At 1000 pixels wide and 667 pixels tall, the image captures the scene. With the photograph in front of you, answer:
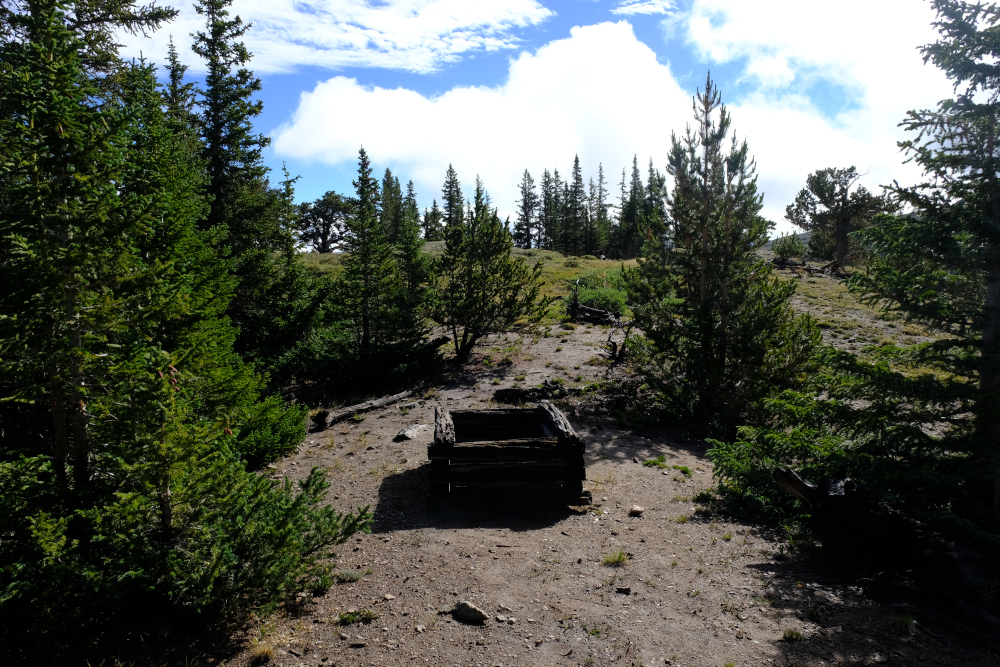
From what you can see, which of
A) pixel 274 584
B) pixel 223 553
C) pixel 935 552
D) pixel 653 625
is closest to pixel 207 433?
pixel 223 553

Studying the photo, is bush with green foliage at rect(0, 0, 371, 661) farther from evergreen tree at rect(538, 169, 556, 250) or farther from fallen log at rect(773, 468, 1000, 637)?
evergreen tree at rect(538, 169, 556, 250)

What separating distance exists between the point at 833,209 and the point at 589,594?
147 ft

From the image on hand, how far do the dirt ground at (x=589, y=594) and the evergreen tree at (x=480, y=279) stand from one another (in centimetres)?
1154

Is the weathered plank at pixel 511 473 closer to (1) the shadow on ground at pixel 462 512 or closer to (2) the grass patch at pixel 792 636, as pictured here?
(1) the shadow on ground at pixel 462 512

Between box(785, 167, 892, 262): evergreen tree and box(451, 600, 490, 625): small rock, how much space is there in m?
41.8

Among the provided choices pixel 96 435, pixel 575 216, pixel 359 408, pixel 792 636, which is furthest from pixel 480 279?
pixel 575 216

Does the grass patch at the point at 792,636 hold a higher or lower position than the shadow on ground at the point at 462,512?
higher

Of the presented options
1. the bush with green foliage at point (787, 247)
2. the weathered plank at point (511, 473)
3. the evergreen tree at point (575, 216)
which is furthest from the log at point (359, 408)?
the evergreen tree at point (575, 216)

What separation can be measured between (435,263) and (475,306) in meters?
2.58

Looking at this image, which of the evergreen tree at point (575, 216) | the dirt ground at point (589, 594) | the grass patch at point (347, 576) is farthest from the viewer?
the evergreen tree at point (575, 216)

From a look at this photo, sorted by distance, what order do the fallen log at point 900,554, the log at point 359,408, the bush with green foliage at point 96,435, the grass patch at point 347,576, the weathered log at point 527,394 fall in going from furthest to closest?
the weathered log at point 527,394
the log at point 359,408
the grass patch at point 347,576
the fallen log at point 900,554
the bush with green foliage at point 96,435

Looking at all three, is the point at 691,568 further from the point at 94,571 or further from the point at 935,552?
the point at 94,571

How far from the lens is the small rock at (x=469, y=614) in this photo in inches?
241

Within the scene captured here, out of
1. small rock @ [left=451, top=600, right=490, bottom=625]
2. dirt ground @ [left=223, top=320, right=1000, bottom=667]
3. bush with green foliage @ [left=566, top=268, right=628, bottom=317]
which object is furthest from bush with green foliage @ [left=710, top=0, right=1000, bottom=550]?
bush with green foliage @ [left=566, top=268, right=628, bottom=317]
